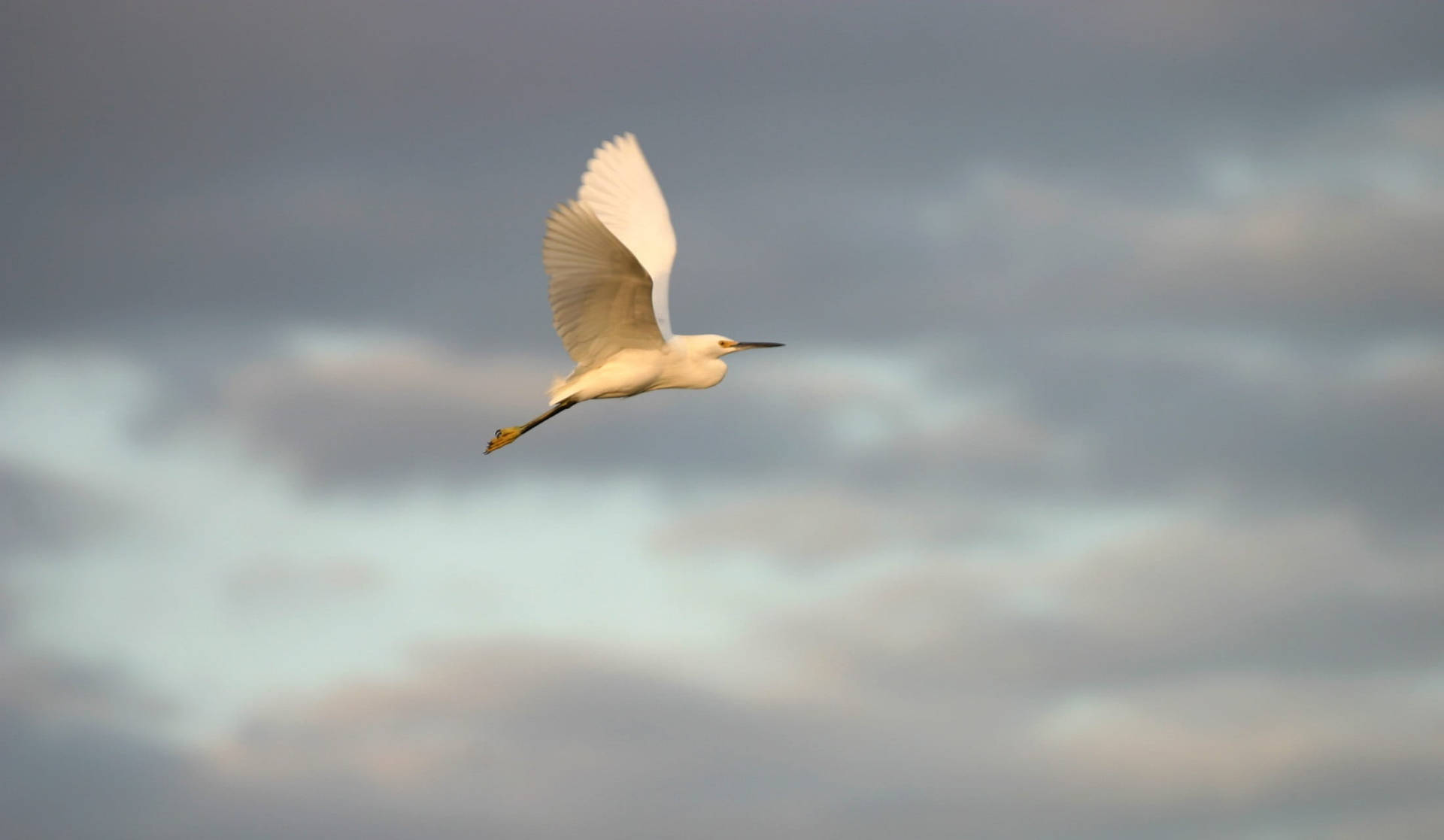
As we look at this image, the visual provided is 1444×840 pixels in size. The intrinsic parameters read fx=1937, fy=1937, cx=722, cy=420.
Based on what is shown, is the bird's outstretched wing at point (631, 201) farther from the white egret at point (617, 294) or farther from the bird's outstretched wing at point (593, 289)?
the bird's outstretched wing at point (593, 289)

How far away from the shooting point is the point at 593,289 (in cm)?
2853

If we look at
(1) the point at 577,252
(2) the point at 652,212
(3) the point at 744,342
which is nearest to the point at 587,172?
(2) the point at 652,212

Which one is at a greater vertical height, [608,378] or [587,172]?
[587,172]

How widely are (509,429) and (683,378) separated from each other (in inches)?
126

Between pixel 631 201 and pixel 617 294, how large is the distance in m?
5.98

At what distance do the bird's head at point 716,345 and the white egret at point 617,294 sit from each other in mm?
18

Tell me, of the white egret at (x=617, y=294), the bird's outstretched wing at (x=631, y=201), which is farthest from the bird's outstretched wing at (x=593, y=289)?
the bird's outstretched wing at (x=631, y=201)

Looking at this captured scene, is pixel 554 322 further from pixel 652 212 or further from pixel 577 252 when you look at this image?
pixel 652 212

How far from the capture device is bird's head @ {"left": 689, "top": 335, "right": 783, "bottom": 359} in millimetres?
31047

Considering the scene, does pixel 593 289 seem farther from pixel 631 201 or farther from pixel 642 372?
pixel 631 201

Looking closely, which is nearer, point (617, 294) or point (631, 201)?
point (617, 294)

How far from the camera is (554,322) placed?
29250mm

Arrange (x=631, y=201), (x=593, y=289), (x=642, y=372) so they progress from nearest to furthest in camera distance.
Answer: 1. (x=593, y=289)
2. (x=642, y=372)
3. (x=631, y=201)

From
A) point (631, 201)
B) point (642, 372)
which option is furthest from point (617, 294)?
point (631, 201)
